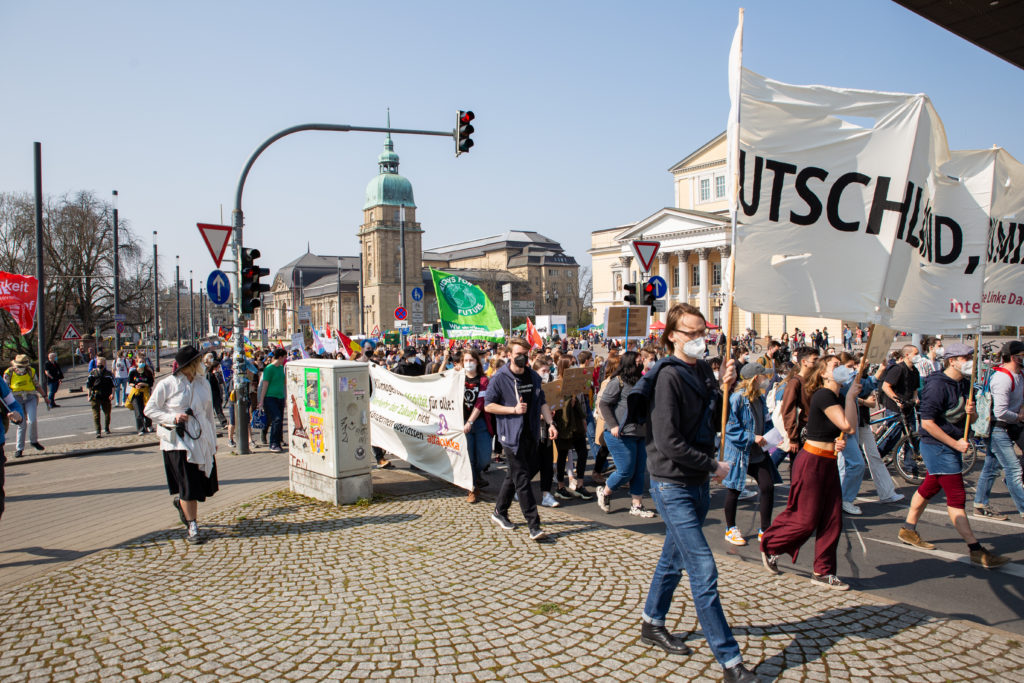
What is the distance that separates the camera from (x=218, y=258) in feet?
37.8

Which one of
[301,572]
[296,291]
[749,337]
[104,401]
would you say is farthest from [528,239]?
[301,572]

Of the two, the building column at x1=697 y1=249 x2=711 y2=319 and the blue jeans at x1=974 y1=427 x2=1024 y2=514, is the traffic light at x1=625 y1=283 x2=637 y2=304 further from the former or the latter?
the building column at x1=697 y1=249 x2=711 y2=319

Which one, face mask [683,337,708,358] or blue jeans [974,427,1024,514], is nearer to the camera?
face mask [683,337,708,358]

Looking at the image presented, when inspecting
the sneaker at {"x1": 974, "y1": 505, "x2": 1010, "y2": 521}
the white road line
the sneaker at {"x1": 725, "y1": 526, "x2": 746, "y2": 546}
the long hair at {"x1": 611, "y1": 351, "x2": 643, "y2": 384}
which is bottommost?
the sneaker at {"x1": 974, "y1": 505, "x2": 1010, "y2": 521}

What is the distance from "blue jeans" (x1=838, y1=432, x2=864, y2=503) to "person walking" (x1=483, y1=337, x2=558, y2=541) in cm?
325

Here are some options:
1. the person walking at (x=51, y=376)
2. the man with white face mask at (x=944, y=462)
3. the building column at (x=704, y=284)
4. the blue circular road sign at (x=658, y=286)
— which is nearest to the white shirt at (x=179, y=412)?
the man with white face mask at (x=944, y=462)

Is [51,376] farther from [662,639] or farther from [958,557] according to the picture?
[958,557]

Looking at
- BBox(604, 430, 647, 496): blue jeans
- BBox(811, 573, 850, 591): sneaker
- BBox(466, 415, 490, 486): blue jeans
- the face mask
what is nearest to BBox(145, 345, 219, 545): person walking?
BBox(466, 415, 490, 486): blue jeans

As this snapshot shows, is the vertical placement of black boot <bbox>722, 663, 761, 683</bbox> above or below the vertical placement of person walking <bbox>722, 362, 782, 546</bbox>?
below

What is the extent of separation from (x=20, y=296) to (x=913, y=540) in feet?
59.4

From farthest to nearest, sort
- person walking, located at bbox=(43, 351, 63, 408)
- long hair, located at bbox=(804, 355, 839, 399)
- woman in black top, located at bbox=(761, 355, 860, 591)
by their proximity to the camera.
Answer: person walking, located at bbox=(43, 351, 63, 408) < long hair, located at bbox=(804, 355, 839, 399) < woman in black top, located at bbox=(761, 355, 860, 591)

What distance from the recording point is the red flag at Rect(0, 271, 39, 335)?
15.3m

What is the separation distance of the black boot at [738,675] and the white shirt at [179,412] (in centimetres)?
488

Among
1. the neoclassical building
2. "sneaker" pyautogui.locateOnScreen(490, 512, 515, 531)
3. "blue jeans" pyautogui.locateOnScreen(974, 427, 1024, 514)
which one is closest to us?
"sneaker" pyautogui.locateOnScreen(490, 512, 515, 531)
